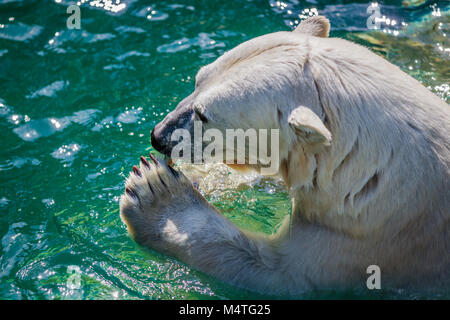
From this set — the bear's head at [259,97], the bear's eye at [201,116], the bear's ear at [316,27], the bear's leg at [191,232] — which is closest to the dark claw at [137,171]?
the bear's leg at [191,232]

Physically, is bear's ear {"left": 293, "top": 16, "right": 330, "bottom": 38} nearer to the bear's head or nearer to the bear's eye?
the bear's head

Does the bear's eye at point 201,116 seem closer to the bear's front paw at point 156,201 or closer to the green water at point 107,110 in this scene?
the bear's front paw at point 156,201

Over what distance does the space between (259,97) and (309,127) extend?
0.54 metres

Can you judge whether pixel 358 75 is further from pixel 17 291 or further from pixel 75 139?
pixel 75 139

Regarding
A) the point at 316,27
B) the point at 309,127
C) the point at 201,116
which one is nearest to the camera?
the point at 309,127

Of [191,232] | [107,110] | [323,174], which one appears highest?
[323,174]

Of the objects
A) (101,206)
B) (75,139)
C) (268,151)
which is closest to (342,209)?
(268,151)

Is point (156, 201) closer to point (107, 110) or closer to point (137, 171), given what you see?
point (137, 171)

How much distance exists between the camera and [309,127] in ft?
8.10

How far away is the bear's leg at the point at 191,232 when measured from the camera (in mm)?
3191

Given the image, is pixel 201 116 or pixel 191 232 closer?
pixel 201 116

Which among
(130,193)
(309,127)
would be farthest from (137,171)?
(309,127)

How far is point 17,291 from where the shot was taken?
3234 millimetres

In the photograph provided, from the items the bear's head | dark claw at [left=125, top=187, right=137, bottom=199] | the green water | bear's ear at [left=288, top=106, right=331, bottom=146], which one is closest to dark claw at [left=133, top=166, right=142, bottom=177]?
dark claw at [left=125, top=187, right=137, bottom=199]
